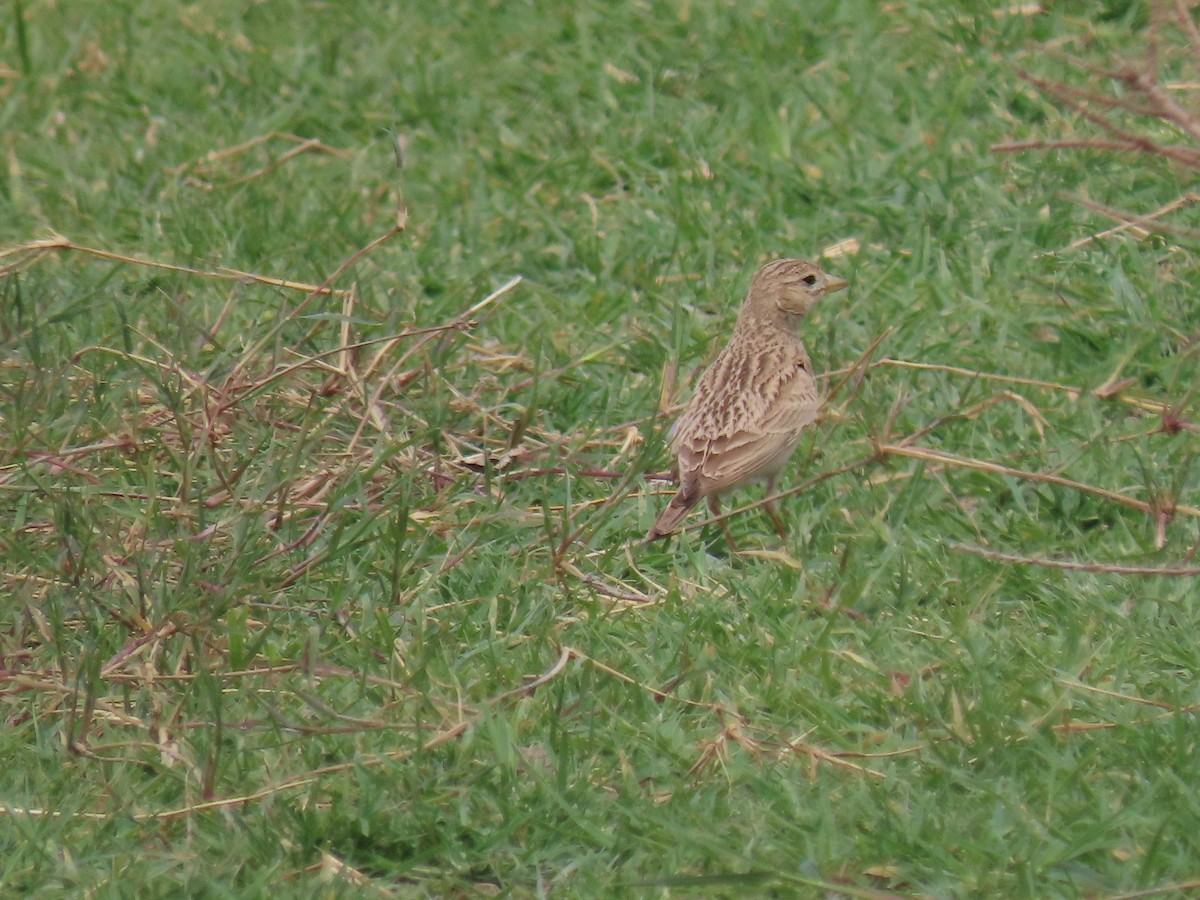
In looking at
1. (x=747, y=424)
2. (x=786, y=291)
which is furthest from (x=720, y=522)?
(x=786, y=291)

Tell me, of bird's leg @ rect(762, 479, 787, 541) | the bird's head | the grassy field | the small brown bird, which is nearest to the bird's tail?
the small brown bird

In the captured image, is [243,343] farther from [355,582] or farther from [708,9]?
Result: [708,9]

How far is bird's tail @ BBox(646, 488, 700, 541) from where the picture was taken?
19.2 ft

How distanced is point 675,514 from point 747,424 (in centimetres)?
36

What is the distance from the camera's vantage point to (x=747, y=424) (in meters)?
5.91

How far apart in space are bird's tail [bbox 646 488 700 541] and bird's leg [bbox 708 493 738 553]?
89mm

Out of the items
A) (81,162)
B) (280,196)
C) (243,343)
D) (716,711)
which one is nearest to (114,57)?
(81,162)

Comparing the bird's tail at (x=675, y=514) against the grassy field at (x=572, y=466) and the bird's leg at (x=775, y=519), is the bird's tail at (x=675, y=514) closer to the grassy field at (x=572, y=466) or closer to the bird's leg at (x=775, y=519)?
the grassy field at (x=572, y=466)

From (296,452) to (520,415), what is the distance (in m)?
1.09

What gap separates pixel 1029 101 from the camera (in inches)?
324

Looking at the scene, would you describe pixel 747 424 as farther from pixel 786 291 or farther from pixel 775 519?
pixel 786 291

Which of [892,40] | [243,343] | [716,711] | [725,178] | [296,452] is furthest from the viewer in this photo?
[892,40]

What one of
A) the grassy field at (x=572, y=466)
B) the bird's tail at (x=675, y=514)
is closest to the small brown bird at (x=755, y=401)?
the bird's tail at (x=675, y=514)

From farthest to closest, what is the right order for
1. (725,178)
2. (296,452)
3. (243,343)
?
(725,178) < (243,343) < (296,452)
